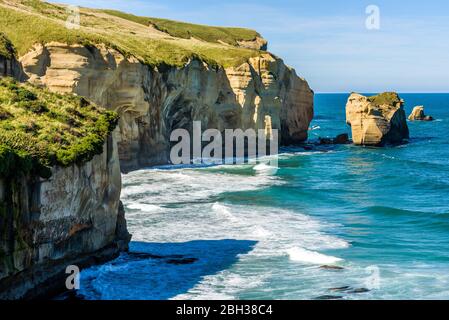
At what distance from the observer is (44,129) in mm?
24906

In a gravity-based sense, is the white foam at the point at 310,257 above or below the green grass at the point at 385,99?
below

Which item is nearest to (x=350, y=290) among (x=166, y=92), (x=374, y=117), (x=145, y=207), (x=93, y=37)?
(x=145, y=207)

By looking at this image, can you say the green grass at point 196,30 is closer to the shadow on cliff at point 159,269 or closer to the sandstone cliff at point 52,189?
the shadow on cliff at point 159,269

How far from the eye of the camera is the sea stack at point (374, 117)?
80375mm

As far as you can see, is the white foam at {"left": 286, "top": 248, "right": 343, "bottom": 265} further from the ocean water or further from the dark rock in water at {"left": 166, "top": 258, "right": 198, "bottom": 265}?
the dark rock in water at {"left": 166, "top": 258, "right": 198, "bottom": 265}

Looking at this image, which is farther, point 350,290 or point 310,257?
point 310,257

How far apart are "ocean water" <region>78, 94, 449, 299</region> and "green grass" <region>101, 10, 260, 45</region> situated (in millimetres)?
47854

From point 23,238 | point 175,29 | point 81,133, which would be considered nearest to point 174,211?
point 81,133

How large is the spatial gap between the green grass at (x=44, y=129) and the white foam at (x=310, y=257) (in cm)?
1033

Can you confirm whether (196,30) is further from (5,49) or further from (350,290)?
(350,290)

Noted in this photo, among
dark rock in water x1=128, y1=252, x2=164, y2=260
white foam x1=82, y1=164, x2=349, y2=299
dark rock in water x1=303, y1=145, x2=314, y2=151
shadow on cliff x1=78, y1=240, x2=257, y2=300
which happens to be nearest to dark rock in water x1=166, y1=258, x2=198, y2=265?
shadow on cliff x1=78, y1=240, x2=257, y2=300

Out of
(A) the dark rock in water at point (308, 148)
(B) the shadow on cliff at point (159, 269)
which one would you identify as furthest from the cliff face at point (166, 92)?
(B) the shadow on cliff at point (159, 269)

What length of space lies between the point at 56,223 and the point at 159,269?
6.82 metres
